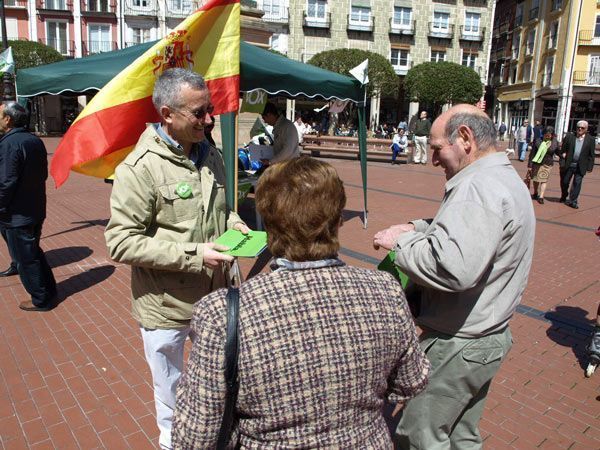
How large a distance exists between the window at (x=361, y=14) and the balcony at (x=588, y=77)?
17.4m

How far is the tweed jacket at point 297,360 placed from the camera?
1195 mm

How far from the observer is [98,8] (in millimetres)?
38094

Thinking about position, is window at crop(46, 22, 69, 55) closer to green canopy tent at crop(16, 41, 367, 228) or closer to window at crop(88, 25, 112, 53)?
window at crop(88, 25, 112, 53)

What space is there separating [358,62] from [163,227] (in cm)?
3612

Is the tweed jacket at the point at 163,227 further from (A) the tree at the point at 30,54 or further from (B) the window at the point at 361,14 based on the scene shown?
(B) the window at the point at 361,14

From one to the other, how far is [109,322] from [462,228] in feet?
11.8

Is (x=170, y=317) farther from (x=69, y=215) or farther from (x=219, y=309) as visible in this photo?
(x=69, y=215)

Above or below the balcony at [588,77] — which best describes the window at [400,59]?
above

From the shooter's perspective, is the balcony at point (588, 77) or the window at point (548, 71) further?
the window at point (548, 71)

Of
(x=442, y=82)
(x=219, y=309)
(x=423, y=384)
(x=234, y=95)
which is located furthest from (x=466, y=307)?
(x=442, y=82)

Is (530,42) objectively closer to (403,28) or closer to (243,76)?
(403,28)

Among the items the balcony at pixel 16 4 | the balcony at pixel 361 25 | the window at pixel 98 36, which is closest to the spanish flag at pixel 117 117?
the window at pixel 98 36

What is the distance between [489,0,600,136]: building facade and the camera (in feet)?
118

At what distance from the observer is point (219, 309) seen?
1194 millimetres
